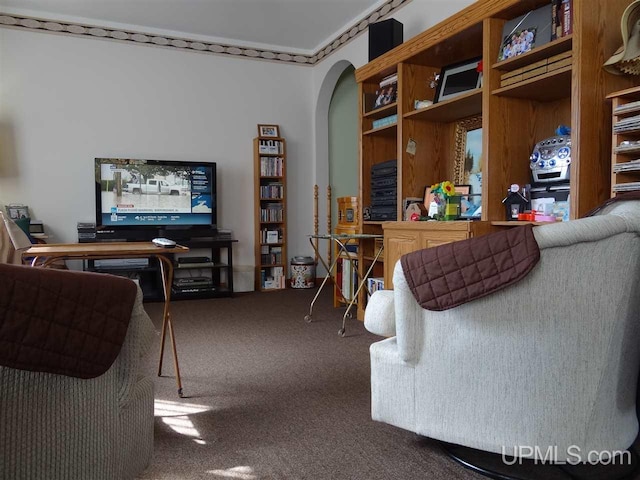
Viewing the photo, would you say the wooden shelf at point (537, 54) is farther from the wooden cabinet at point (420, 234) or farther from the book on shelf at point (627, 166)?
the wooden cabinet at point (420, 234)

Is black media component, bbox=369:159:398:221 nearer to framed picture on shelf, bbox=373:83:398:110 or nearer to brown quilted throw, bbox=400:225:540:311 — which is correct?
framed picture on shelf, bbox=373:83:398:110

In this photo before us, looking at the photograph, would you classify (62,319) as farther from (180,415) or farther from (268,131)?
(268,131)

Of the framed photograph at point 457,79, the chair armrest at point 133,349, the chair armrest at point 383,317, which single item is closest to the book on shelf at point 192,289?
the framed photograph at point 457,79

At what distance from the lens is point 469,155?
11.5ft

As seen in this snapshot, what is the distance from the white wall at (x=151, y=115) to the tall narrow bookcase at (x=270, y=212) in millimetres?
183

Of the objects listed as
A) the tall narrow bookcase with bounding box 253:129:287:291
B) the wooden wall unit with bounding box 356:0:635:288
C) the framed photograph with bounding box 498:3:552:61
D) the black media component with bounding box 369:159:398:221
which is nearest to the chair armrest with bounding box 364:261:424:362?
the wooden wall unit with bounding box 356:0:635:288

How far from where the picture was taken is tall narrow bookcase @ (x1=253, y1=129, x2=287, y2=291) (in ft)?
18.6

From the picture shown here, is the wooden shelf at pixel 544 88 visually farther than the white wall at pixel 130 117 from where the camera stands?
No

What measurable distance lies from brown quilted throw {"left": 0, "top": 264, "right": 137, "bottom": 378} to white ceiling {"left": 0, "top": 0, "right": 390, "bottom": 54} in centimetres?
423

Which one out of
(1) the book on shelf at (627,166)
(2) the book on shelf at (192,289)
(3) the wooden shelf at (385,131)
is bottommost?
(2) the book on shelf at (192,289)

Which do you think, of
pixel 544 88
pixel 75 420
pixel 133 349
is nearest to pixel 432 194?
pixel 544 88

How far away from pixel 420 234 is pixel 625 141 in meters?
1.29

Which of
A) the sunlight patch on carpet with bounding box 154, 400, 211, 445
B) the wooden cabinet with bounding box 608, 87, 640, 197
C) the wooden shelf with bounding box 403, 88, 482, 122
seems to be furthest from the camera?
the wooden shelf with bounding box 403, 88, 482, 122

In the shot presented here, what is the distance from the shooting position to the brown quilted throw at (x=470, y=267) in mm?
1318
